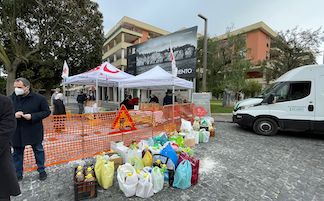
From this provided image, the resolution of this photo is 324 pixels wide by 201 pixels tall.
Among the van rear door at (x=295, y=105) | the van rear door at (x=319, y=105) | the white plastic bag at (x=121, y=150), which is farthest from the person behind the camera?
the van rear door at (x=295, y=105)

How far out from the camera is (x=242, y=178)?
3.54 meters

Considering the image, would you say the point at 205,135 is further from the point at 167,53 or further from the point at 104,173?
the point at 167,53

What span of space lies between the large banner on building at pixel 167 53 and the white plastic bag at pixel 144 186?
839 centimetres

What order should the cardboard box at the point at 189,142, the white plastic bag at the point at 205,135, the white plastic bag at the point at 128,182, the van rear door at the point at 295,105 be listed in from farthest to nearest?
the van rear door at the point at 295,105
the white plastic bag at the point at 205,135
the cardboard box at the point at 189,142
the white plastic bag at the point at 128,182

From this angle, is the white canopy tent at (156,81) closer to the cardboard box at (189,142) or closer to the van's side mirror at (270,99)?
the cardboard box at (189,142)

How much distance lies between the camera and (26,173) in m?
3.49

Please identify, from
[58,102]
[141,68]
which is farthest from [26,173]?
[141,68]

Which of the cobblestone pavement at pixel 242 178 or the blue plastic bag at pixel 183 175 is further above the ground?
the blue plastic bag at pixel 183 175

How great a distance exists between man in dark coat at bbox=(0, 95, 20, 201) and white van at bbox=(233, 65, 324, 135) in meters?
7.44

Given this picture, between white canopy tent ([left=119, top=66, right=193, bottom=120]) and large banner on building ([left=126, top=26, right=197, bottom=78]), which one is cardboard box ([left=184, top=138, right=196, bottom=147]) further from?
large banner on building ([left=126, top=26, right=197, bottom=78])

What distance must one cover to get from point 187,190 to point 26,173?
3.19m

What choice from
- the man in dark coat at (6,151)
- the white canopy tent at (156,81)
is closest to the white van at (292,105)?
the white canopy tent at (156,81)

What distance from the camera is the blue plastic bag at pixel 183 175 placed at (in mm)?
3061

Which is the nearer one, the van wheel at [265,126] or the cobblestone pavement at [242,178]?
the cobblestone pavement at [242,178]
